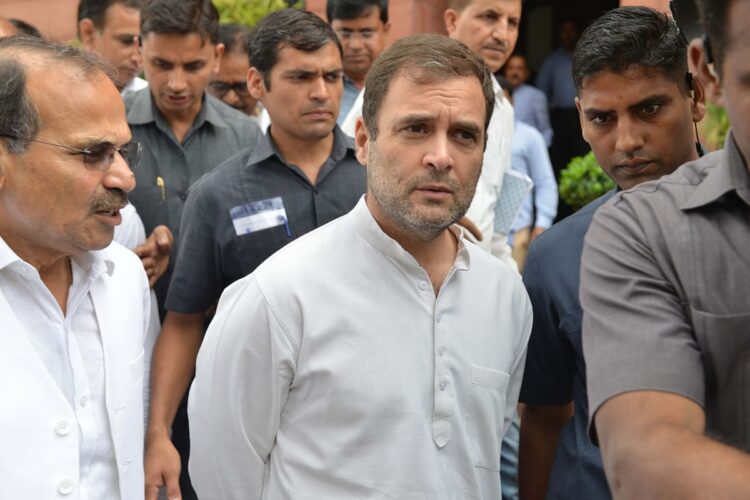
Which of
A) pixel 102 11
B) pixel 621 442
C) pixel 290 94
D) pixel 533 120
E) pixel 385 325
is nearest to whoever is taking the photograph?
pixel 621 442

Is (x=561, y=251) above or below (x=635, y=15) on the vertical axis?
below

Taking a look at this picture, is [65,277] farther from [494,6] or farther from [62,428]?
[494,6]

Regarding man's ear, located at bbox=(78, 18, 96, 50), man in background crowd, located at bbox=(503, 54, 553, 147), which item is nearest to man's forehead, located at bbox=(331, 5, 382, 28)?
man's ear, located at bbox=(78, 18, 96, 50)

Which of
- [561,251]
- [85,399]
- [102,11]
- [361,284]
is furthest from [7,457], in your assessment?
[102,11]

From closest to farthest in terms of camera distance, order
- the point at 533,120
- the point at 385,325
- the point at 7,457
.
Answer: the point at 7,457 → the point at 385,325 → the point at 533,120

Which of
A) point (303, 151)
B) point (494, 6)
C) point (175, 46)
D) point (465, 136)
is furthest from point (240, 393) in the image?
point (494, 6)

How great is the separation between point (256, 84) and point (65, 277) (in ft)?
5.75

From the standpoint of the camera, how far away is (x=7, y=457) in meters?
2.70

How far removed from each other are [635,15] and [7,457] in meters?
2.05

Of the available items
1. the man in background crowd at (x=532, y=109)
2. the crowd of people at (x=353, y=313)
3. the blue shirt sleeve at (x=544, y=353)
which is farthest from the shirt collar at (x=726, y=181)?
the man in background crowd at (x=532, y=109)

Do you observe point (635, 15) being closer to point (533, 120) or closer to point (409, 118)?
point (409, 118)

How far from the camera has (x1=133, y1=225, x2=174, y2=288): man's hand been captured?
13.7 feet

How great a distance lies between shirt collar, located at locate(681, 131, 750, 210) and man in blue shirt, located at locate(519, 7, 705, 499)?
1.10m

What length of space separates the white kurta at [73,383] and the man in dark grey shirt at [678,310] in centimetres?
144
